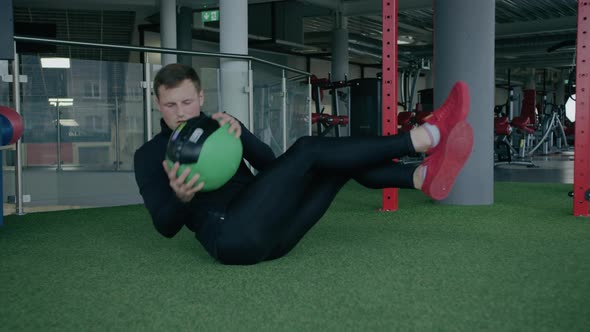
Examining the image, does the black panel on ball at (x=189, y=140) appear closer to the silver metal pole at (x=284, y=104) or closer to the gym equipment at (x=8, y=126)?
the gym equipment at (x=8, y=126)

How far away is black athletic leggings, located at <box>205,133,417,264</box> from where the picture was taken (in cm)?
204

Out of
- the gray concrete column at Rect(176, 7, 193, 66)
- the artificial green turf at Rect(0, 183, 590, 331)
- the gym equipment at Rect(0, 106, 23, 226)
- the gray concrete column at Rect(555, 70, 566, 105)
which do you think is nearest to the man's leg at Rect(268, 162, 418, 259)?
the artificial green turf at Rect(0, 183, 590, 331)

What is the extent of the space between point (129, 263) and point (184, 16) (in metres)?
9.98

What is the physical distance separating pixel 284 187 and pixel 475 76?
8.83 feet

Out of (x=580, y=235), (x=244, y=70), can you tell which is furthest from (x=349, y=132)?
(x=580, y=235)

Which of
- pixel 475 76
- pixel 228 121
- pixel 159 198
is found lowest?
pixel 159 198

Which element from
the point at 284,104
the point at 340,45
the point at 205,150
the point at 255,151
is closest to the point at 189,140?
the point at 205,150

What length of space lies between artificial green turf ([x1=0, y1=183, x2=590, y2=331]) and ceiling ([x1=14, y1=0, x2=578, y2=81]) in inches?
338

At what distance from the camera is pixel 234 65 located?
5.37m

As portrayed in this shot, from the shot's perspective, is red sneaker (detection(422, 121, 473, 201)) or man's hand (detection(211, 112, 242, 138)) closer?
man's hand (detection(211, 112, 242, 138))

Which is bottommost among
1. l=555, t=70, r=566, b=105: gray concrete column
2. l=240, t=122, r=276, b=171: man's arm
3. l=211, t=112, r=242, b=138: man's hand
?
l=240, t=122, r=276, b=171: man's arm

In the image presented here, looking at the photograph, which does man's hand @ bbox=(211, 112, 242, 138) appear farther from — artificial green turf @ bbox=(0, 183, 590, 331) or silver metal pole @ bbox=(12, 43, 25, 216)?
silver metal pole @ bbox=(12, 43, 25, 216)

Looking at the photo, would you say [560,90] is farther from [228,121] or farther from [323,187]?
[228,121]

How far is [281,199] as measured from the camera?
2.06 meters
